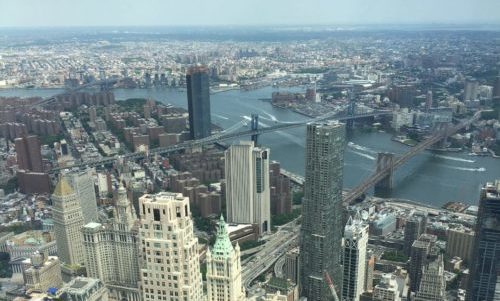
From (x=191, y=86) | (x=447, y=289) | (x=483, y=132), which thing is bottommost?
(x=447, y=289)

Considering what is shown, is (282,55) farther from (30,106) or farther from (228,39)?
(30,106)

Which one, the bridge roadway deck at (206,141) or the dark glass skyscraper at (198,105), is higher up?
the dark glass skyscraper at (198,105)

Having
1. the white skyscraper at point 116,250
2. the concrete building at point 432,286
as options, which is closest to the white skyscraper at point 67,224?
the white skyscraper at point 116,250

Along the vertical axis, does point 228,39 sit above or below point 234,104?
above

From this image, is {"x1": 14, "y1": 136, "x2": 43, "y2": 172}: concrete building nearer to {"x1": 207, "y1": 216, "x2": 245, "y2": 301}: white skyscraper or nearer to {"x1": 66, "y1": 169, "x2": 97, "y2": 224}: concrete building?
{"x1": 66, "y1": 169, "x2": 97, "y2": 224}: concrete building

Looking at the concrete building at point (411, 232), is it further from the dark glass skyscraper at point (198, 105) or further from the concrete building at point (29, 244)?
the dark glass skyscraper at point (198, 105)

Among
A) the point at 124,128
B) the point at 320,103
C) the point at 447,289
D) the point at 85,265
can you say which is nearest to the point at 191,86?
the point at 124,128

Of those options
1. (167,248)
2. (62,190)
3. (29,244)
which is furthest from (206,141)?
(167,248)
